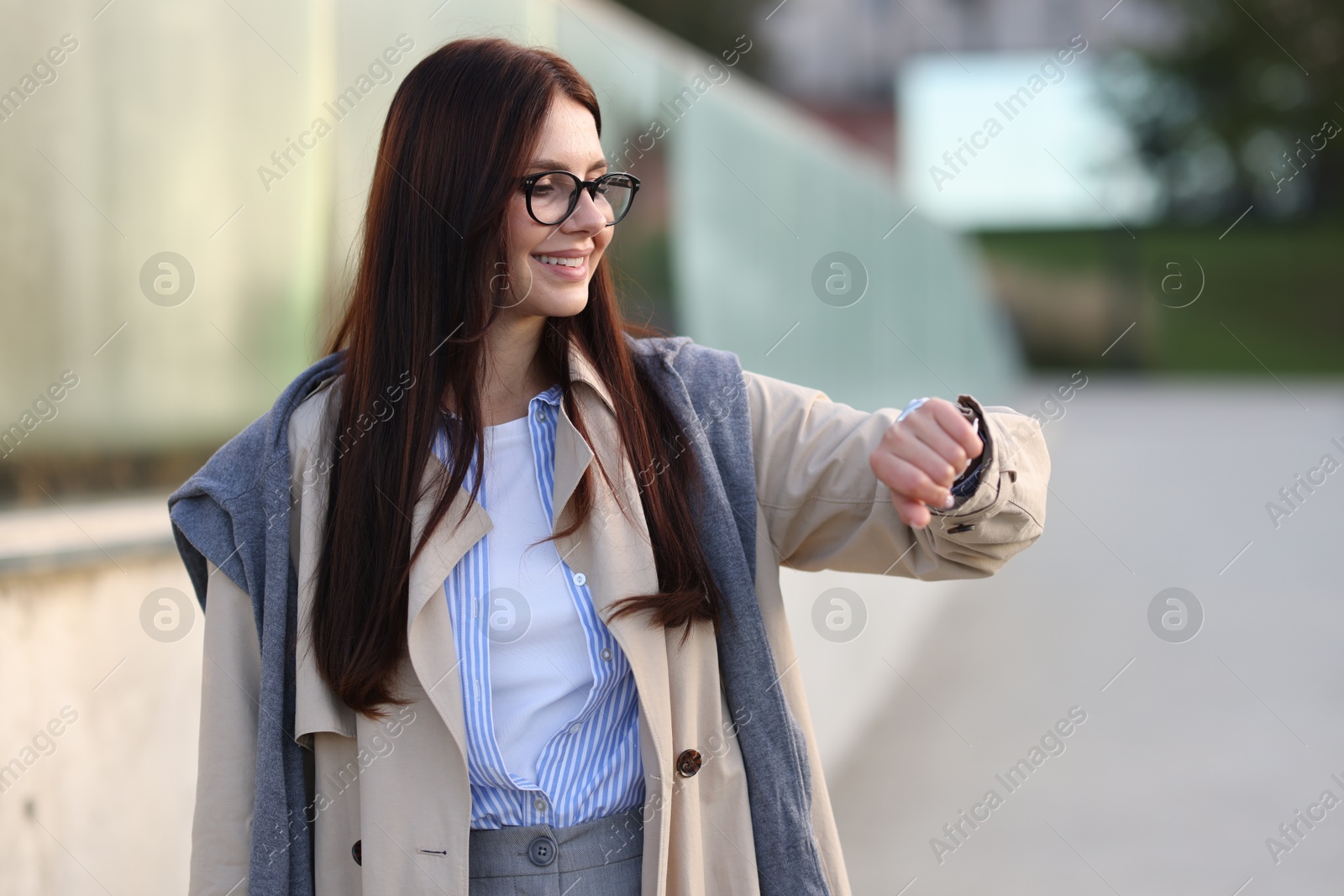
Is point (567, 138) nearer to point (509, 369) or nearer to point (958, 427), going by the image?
point (509, 369)

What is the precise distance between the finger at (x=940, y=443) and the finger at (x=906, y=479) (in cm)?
2

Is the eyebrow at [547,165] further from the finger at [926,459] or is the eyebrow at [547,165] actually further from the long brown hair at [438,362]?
the finger at [926,459]

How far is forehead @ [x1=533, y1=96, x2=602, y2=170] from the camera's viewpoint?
2.26 m

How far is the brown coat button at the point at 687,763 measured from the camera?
220 cm

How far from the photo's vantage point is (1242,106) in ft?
152

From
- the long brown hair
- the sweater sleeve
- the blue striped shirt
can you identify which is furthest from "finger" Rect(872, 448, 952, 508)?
the sweater sleeve

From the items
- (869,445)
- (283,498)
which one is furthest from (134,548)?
(869,445)

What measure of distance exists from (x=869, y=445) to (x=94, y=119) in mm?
2382

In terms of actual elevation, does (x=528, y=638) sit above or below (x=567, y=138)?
below

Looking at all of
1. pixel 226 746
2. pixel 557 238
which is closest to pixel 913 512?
pixel 557 238

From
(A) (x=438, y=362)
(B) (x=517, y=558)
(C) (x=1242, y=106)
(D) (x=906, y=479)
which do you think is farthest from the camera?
(C) (x=1242, y=106)

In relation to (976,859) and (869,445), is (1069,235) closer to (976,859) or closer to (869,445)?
(976,859)

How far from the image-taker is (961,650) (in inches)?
320

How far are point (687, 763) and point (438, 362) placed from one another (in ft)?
2.76
